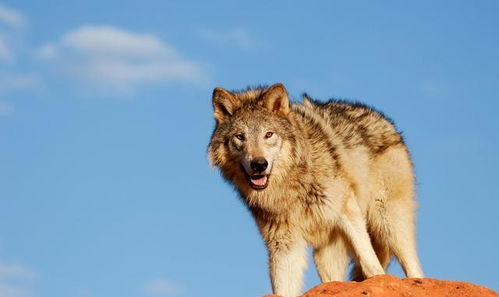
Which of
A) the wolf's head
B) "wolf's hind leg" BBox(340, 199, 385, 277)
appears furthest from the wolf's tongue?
"wolf's hind leg" BBox(340, 199, 385, 277)

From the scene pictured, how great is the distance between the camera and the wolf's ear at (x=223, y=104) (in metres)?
11.5

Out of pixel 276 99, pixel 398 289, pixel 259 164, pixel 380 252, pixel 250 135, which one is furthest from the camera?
pixel 380 252

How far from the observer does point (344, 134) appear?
12180 mm

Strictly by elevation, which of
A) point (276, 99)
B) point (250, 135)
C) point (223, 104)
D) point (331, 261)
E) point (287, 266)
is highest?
point (223, 104)

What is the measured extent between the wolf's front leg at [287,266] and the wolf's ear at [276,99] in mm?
1783

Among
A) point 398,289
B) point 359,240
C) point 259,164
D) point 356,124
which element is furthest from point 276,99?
point 398,289

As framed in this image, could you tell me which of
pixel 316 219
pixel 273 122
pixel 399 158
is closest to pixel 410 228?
pixel 399 158

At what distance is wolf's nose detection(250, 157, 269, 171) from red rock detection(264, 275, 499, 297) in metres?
2.18

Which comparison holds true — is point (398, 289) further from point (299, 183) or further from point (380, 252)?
point (380, 252)

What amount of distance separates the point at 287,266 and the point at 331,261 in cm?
106

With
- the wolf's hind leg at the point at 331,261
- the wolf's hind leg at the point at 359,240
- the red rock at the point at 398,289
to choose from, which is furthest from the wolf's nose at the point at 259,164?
the red rock at the point at 398,289

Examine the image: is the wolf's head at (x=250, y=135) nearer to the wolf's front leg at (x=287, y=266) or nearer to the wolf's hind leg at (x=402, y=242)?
the wolf's front leg at (x=287, y=266)

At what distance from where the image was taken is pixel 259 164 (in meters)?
10.9

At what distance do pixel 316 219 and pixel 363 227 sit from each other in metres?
0.63
